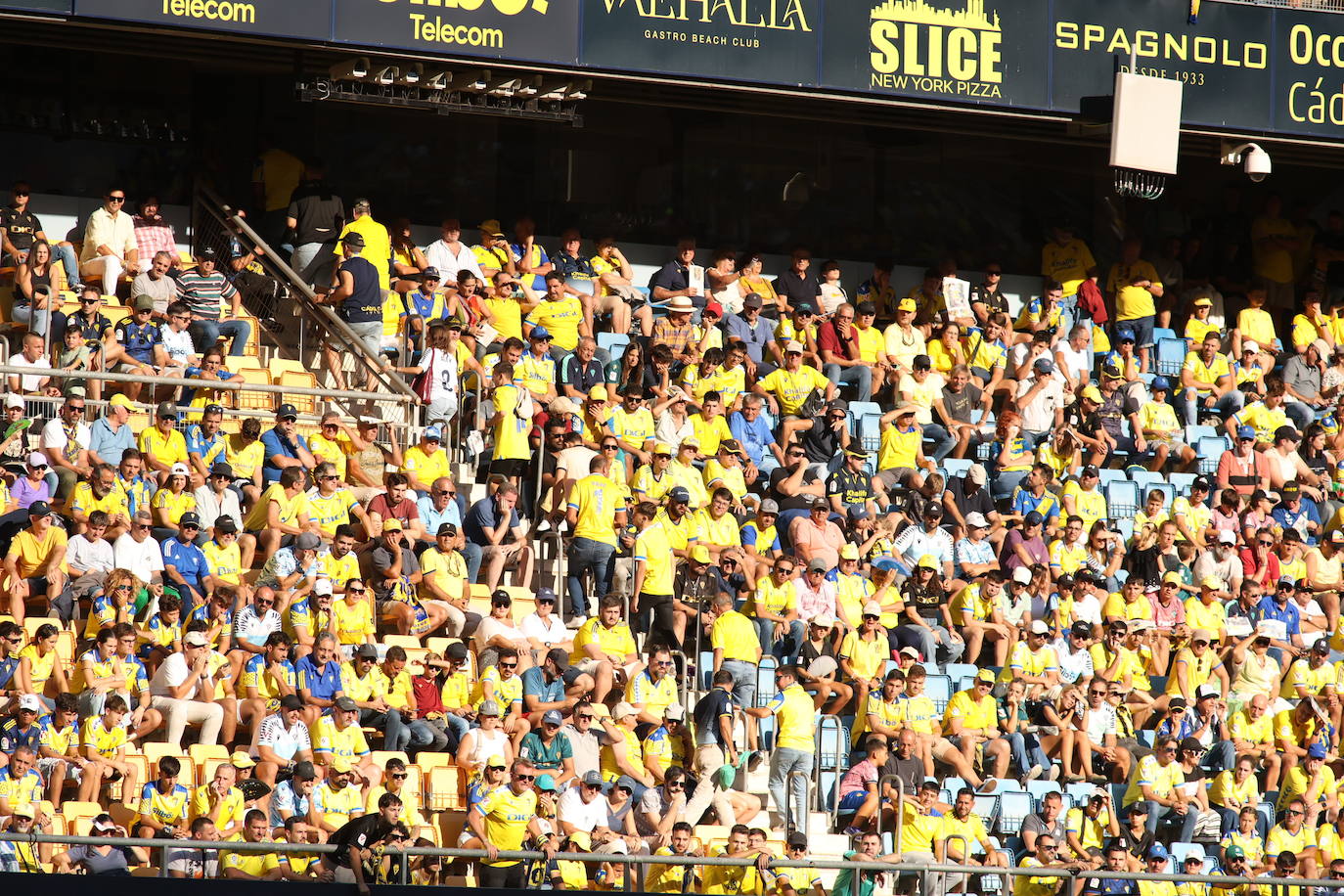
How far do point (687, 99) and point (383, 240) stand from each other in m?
3.35

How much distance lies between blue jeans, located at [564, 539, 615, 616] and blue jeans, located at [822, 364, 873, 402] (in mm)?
→ 3907

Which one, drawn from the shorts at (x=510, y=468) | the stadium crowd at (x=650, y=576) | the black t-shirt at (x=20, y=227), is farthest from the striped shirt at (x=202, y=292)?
the shorts at (x=510, y=468)

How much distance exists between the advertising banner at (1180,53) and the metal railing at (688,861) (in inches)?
327

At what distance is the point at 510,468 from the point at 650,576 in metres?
1.61

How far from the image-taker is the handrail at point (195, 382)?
651 inches

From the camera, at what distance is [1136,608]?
723 inches

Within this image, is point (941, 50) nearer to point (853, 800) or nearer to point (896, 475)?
point (896, 475)

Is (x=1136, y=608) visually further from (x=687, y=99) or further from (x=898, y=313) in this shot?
(x=687, y=99)

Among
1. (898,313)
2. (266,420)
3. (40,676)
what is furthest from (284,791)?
(898,313)

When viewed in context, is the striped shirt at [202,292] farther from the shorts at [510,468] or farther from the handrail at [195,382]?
the shorts at [510,468]

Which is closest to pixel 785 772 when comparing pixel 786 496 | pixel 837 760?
pixel 837 760

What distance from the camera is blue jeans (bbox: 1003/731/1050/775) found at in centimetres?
1662

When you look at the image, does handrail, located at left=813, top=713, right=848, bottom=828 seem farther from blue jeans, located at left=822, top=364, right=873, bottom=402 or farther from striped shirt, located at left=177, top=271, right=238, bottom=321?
striped shirt, located at left=177, top=271, right=238, bottom=321

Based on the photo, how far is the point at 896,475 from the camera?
19312 mm
